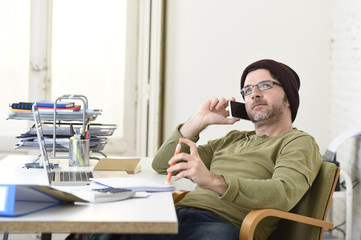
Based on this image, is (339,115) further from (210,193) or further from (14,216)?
(14,216)

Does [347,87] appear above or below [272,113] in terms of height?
above

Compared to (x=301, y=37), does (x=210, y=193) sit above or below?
below

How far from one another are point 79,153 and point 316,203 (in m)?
1.03

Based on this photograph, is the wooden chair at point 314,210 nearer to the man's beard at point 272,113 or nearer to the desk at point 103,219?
the man's beard at point 272,113

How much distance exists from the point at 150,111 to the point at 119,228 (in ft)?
9.43

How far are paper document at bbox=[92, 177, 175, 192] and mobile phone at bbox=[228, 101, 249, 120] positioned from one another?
0.65m

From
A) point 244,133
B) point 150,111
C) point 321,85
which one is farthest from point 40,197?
point 321,85

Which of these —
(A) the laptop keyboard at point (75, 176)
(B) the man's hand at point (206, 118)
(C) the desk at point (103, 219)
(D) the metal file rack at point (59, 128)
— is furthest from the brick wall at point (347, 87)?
(C) the desk at point (103, 219)

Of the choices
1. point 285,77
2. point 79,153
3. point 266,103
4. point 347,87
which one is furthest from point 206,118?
point 347,87

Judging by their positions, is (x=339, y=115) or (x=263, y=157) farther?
(x=339, y=115)

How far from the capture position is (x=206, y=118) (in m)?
2.39

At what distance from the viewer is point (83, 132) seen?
243 cm

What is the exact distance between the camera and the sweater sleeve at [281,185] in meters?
1.83

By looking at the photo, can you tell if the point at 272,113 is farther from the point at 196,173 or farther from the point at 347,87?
the point at 347,87
